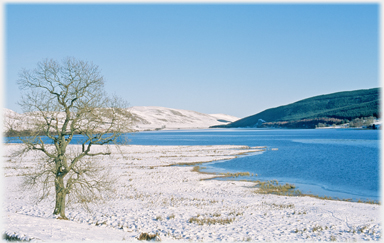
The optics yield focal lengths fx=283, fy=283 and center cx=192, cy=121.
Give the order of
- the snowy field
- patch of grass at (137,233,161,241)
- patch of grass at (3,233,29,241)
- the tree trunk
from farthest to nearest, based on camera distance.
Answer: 1. the tree trunk
2. the snowy field
3. patch of grass at (137,233,161,241)
4. patch of grass at (3,233,29,241)

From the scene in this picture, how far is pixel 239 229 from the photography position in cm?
1492

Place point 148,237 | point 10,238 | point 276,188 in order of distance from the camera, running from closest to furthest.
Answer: point 10,238 < point 148,237 < point 276,188

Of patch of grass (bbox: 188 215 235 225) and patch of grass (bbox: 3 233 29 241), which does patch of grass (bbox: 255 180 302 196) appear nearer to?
patch of grass (bbox: 188 215 235 225)

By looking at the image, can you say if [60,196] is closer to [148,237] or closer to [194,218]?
[148,237]

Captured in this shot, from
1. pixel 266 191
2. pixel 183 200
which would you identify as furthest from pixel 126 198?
pixel 266 191

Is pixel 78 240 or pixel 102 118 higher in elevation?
pixel 102 118

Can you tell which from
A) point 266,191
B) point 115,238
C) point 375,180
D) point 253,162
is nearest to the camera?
point 115,238

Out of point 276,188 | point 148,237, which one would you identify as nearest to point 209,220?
point 148,237

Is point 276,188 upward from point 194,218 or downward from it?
downward

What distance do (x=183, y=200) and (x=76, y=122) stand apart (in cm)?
1076

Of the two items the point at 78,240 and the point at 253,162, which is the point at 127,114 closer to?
the point at 78,240

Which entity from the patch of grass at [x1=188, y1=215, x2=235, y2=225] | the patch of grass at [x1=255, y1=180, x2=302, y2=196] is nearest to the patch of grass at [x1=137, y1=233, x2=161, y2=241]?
the patch of grass at [x1=188, y1=215, x2=235, y2=225]

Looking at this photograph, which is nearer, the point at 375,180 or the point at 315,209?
the point at 315,209

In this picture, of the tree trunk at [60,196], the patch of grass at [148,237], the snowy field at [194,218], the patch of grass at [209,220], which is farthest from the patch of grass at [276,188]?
the tree trunk at [60,196]
